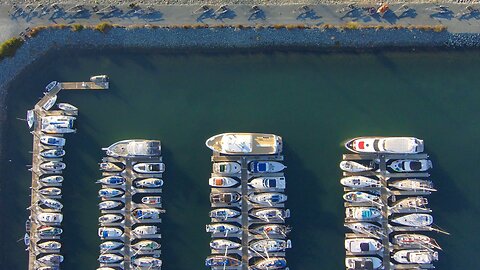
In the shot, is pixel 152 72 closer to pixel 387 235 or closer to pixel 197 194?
pixel 197 194

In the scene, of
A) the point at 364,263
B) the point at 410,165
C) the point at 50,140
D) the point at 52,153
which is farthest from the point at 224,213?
Result: the point at 50,140

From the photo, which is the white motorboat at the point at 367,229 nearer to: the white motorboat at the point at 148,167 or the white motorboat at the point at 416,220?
the white motorboat at the point at 416,220

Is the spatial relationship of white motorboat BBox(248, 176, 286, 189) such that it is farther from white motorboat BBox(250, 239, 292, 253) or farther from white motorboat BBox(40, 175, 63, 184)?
white motorboat BBox(40, 175, 63, 184)

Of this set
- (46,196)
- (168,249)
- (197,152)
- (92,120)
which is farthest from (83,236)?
(197,152)

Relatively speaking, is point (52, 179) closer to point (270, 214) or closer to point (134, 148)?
point (134, 148)

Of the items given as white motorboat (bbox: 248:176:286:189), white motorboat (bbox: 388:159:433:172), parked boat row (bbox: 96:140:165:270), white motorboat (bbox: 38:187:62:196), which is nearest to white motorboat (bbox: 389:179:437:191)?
white motorboat (bbox: 388:159:433:172)

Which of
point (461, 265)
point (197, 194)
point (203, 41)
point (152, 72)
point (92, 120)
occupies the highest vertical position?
point (203, 41)

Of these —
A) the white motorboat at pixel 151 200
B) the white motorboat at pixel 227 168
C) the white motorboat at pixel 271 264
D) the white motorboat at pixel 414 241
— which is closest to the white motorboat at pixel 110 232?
the white motorboat at pixel 151 200
